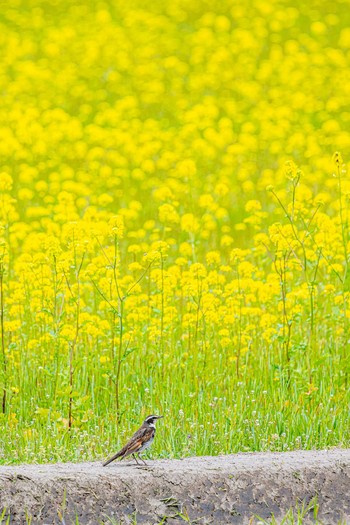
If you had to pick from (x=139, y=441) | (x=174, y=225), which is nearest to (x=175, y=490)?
(x=139, y=441)

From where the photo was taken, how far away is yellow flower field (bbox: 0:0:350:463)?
7008 mm

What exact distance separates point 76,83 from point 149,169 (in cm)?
497

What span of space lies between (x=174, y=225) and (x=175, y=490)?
6.95 m

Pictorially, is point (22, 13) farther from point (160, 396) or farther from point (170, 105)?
point (160, 396)

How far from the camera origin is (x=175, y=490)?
526 cm

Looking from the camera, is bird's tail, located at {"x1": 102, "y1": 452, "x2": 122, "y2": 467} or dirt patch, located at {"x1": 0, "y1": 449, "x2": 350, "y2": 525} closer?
dirt patch, located at {"x1": 0, "y1": 449, "x2": 350, "y2": 525}

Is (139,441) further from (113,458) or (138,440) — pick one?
(113,458)

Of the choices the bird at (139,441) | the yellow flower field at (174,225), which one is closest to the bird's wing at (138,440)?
the bird at (139,441)

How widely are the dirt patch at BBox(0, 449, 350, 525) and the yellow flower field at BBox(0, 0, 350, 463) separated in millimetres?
783

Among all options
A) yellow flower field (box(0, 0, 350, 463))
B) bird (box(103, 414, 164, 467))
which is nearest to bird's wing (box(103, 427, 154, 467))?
bird (box(103, 414, 164, 467))

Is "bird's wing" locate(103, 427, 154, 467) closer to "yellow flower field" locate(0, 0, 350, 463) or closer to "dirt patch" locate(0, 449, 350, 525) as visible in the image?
"dirt patch" locate(0, 449, 350, 525)

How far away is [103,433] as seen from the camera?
6480 millimetres

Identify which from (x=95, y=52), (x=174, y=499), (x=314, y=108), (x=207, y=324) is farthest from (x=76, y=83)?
(x=174, y=499)

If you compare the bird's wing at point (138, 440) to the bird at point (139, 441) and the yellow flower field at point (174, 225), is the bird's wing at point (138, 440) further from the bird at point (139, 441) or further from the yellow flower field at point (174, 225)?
the yellow flower field at point (174, 225)
